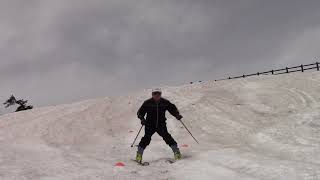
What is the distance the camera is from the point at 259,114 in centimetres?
1864

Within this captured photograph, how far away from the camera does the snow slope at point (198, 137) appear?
8820 mm

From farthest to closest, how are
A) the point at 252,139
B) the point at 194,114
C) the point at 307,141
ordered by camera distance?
the point at 194,114
the point at 252,139
the point at 307,141

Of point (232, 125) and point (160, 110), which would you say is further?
point (232, 125)

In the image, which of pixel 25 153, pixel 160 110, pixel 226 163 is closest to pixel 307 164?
pixel 226 163

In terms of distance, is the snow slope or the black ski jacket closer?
the snow slope

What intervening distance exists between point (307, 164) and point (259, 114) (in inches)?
389

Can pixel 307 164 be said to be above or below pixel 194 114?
below

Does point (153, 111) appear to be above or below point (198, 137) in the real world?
above

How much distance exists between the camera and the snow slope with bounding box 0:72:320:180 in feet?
28.9

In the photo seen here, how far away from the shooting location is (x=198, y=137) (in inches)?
601

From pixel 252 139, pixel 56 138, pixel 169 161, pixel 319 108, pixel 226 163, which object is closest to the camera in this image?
pixel 226 163

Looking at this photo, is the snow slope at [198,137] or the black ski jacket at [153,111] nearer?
the snow slope at [198,137]

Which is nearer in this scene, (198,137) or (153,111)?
(153,111)

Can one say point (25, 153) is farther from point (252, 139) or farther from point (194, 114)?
→ point (194, 114)
